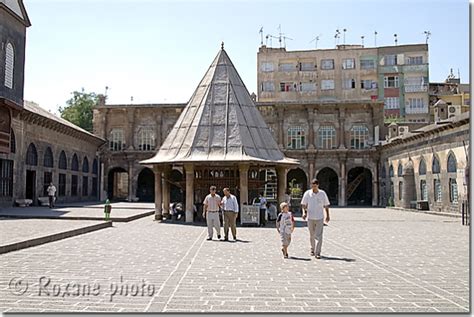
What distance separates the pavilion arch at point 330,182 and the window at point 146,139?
15310 mm

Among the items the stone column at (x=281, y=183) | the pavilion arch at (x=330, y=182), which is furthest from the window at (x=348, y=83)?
the stone column at (x=281, y=183)

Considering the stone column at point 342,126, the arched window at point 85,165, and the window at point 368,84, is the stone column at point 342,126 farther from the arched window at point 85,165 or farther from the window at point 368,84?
the arched window at point 85,165

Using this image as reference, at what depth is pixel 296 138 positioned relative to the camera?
4297 cm

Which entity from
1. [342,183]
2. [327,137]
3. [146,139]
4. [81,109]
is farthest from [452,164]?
[81,109]

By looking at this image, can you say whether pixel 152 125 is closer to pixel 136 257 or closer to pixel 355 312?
pixel 136 257

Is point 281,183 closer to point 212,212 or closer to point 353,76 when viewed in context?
point 212,212

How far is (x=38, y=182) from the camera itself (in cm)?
3066

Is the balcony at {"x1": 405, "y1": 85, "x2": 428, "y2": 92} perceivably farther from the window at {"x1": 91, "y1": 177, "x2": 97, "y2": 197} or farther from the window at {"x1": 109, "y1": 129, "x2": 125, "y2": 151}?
the window at {"x1": 91, "y1": 177, "x2": 97, "y2": 197}

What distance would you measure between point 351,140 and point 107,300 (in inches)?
1489

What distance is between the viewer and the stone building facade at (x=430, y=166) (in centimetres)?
2562

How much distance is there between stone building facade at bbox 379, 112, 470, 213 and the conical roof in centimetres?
1008

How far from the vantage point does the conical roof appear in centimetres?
1923

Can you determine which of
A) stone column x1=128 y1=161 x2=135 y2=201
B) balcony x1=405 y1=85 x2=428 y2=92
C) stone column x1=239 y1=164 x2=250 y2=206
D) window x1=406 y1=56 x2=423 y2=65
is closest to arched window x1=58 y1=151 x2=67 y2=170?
stone column x1=128 y1=161 x2=135 y2=201

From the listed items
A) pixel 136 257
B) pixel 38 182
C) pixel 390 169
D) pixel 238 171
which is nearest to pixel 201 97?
pixel 238 171
